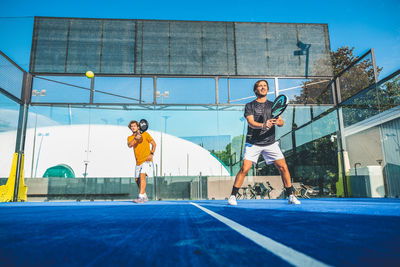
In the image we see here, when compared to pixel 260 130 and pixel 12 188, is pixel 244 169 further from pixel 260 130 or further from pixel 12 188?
pixel 12 188

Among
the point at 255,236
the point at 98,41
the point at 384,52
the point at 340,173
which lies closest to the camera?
the point at 255,236

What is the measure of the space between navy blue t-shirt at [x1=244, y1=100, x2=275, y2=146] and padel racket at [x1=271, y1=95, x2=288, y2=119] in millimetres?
131

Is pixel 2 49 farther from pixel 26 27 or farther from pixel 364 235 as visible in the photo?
pixel 364 235

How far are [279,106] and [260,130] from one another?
421 mm

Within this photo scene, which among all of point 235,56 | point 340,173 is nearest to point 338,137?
point 340,173

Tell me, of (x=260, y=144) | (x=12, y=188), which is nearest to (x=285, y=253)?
(x=260, y=144)

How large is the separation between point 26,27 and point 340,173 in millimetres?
12478

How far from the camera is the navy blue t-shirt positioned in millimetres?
3756

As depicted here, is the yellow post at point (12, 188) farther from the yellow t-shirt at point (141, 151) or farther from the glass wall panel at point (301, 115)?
the glass wall panel at point (301, 115)

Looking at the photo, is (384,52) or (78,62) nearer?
(384,52)

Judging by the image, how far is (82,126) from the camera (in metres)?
9.89

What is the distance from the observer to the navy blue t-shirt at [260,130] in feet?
12.3

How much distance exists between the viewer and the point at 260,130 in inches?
148

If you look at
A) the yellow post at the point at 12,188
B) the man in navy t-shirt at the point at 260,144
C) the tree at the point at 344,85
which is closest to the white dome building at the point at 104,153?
the yellow post at the point at 12,188
